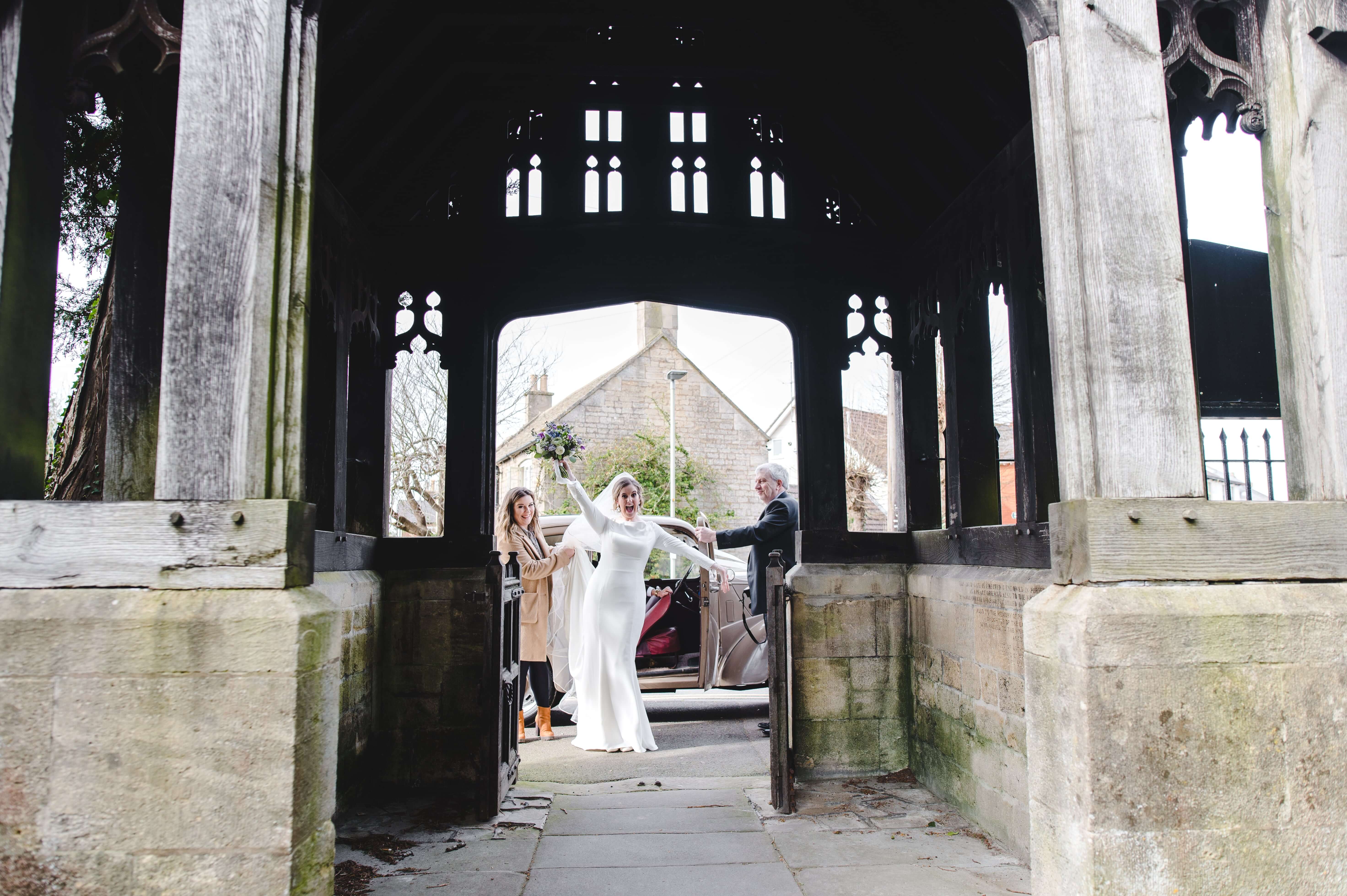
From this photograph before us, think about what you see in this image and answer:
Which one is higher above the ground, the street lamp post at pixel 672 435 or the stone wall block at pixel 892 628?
the street lamp post at pixel 672 435

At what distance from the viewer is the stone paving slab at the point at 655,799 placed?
5062 millimetres

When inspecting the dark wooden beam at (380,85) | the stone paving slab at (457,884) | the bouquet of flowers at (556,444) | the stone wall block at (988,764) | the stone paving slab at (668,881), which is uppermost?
the dark wooden beam at (380,85)

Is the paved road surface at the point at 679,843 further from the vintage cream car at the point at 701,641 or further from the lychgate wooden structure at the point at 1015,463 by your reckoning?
the vintage cream car at the point at 701,641

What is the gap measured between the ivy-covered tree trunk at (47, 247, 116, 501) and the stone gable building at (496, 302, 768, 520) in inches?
783

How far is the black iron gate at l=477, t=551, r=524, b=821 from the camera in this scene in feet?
15.6

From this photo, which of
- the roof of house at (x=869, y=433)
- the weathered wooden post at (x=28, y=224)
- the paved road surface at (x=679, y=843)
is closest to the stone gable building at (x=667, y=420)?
the roof of house at (x=869, y=433)

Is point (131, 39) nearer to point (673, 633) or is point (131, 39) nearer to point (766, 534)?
point (766, 534)

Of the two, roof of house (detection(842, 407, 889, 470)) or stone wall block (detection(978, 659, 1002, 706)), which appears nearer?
stone wall block (detection(978, 659, 1002, 706))

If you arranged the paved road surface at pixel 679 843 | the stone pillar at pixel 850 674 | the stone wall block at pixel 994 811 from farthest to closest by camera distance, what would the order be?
the stone pillar at pixel 850 674 → the stone wall block at pixel 994 811 → the paved road surface at pixel 679 843

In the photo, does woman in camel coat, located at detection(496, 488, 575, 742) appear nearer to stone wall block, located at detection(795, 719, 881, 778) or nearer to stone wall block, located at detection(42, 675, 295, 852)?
stone wall block, located at detection(795, 719, 881, 778)

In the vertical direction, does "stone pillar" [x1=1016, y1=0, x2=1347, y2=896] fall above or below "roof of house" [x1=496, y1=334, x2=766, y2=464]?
below

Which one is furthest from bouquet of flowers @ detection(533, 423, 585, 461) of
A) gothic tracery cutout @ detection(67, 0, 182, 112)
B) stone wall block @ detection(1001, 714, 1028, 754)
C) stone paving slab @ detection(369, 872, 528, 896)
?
gothic tracery cutout @ detection(67, 0, 182, 112)

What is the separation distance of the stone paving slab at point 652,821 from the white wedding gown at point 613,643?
1.70 meters

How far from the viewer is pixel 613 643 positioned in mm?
6863
